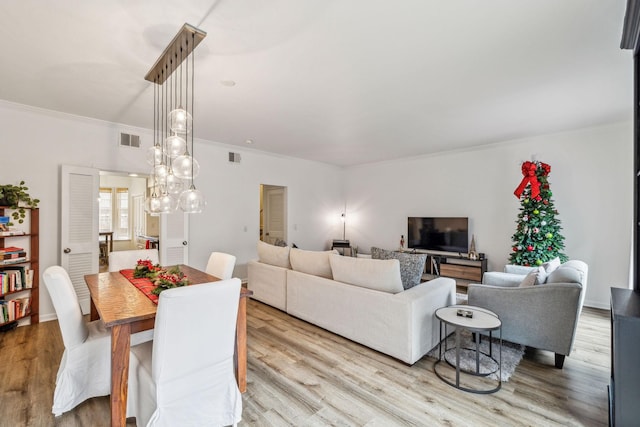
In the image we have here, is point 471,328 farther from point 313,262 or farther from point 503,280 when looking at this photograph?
point 313,262

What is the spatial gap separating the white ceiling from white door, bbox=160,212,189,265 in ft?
5.01

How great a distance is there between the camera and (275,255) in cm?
431

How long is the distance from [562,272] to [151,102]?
470cm

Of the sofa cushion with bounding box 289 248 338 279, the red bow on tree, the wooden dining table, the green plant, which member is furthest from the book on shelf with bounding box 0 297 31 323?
the red bow on tree

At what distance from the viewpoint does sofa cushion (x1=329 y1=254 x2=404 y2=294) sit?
2969 mm

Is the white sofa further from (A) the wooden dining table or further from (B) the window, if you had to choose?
(B) the window

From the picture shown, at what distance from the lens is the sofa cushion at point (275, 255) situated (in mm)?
4199

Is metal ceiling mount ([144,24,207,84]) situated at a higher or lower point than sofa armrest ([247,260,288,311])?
higher

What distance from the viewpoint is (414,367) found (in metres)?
2.79

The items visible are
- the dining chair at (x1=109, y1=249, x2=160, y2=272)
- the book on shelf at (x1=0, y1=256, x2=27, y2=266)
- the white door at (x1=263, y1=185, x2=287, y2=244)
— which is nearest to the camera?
the book on shelf at (x1=0, y1=256, x2=27, y2=266)

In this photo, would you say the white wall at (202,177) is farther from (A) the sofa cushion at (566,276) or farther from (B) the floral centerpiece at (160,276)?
(A) the sofa cushion at (566,276)

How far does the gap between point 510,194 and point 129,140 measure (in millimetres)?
6250

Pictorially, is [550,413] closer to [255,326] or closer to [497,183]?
[255,326]

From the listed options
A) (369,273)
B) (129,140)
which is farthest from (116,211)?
(369,273)
